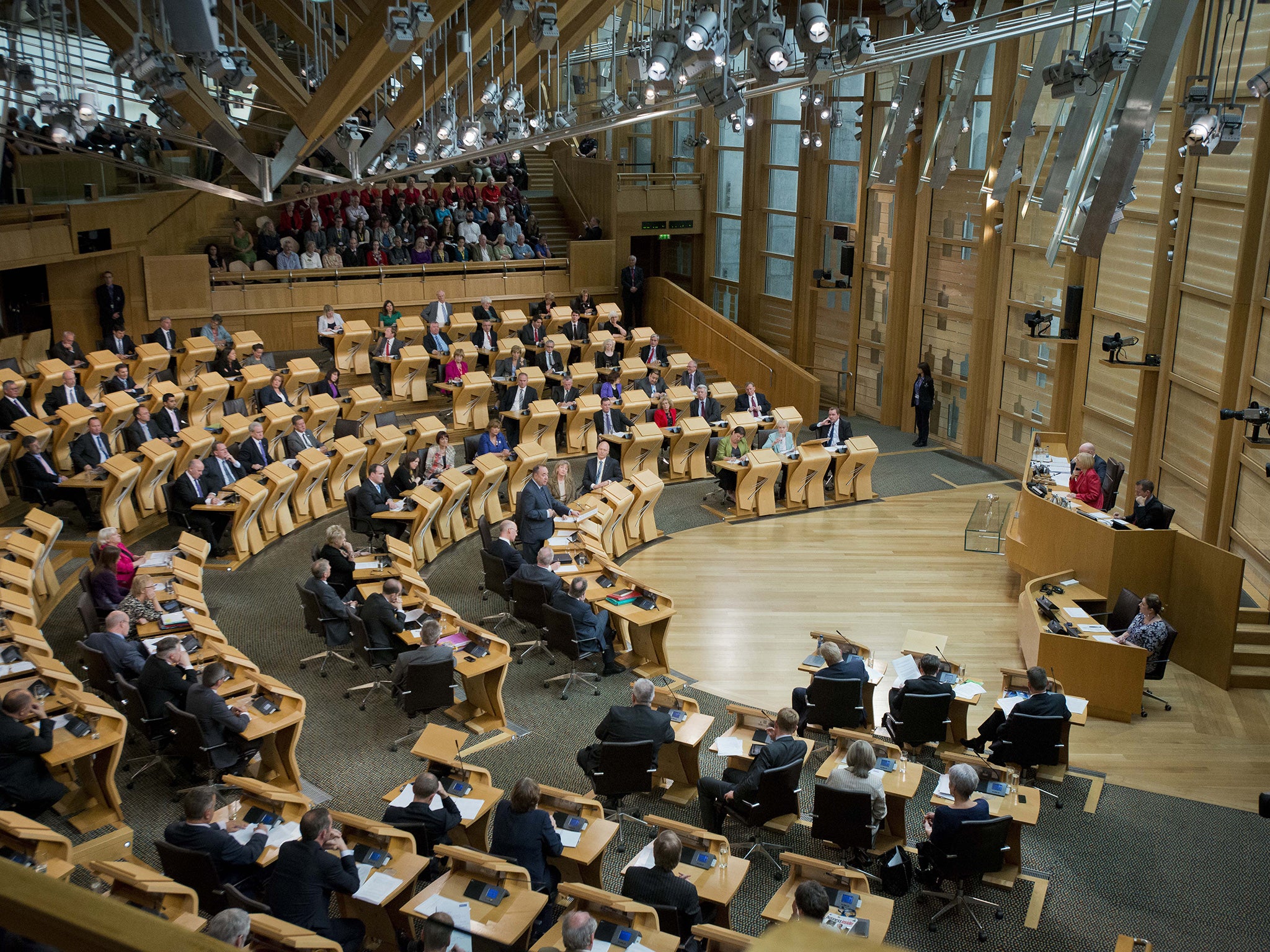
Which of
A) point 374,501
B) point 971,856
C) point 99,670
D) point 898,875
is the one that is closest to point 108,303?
point 374,501

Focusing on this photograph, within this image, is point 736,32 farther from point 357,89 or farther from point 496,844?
point 496,844

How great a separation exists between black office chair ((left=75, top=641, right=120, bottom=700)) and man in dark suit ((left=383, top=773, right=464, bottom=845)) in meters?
2.67

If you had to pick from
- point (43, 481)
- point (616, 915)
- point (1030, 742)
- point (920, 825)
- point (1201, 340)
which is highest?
point (1201, 340)

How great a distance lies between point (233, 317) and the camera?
18.5m

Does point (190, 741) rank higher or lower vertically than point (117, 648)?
lower

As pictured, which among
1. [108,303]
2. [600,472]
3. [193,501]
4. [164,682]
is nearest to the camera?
[164,682]

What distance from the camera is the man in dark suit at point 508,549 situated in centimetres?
1063

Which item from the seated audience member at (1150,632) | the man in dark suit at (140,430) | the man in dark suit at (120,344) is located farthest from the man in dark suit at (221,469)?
the seated audience member at (1150,632)

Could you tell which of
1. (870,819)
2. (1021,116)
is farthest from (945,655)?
(1021,116)

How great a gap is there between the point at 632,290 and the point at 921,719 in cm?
1423

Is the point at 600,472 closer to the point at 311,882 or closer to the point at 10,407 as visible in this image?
the point at 10,407

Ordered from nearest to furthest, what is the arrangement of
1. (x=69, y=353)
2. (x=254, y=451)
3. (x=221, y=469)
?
1. (x=221, y=469)
2. (x=254, y=451)
3. (x=69, y=353)

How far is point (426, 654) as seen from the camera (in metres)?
8.36

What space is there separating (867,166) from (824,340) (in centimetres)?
324
